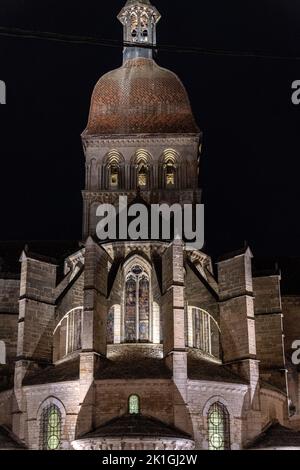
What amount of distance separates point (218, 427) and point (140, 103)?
23.3 meters

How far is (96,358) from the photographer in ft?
114

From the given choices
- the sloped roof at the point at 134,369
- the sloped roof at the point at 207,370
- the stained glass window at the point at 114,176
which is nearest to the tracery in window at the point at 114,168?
the stained glass window at the point at 114,176

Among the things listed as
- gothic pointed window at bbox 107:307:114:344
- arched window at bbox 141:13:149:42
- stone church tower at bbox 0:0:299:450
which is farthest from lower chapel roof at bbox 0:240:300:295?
arched window at bbox 141:13:149:42

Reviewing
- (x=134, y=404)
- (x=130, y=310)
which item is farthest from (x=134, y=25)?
(x=134, y=404)

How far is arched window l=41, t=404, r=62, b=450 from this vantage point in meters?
34.9

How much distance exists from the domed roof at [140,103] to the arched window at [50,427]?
2000 centimetres

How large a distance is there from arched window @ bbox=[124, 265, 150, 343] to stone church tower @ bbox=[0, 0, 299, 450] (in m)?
0.05

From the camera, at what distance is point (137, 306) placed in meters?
38.1

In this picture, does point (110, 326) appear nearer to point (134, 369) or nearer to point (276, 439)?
point (134, 369)

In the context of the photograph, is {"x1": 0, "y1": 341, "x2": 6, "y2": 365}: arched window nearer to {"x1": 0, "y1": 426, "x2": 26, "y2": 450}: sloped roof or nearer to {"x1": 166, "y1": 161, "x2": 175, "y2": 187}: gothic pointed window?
{"x1": 0, "y1": 426, "x2": 26, "y2": 450}: sloped roof

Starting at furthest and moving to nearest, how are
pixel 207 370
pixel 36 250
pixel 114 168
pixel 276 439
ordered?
1. pixel 36 250
2. pixel 114 168
3. pixel 207 370
4. pixel 276 439

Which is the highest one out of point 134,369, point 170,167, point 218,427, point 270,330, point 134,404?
point 170,167
